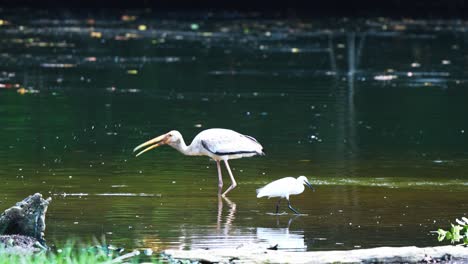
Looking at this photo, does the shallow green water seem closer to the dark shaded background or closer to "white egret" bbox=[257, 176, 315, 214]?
"white egret" bbox=[257, 176, 315, 214]

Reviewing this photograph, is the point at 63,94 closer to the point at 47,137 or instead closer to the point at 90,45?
the point at 47,137

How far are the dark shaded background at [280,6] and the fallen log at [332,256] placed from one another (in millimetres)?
39381

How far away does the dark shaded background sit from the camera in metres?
50.1

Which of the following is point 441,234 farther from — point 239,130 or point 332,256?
point 239,130

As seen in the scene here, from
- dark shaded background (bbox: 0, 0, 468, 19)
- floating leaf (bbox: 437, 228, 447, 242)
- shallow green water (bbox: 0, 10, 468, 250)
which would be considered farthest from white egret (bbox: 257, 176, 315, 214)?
dark shaded background (bbox: 0, 0, 468, 19)

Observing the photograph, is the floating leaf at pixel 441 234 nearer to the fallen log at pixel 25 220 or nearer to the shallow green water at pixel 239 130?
the shallow green water at pixel 239 130

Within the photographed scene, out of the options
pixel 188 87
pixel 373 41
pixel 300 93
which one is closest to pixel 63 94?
pixel 188 87

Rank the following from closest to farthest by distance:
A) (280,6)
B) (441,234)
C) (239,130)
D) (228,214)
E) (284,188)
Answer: (441,234) < (284,188) < (228,214) < (239,130) < (280,6)

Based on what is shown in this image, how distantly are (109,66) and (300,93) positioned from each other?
6.03 meters

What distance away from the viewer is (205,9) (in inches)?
2020

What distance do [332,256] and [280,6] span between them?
41886 mm

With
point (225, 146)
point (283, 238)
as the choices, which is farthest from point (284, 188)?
point (225, 146)

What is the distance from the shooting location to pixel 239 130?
19531 millimetres

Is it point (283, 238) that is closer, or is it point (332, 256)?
point (332, 256)
